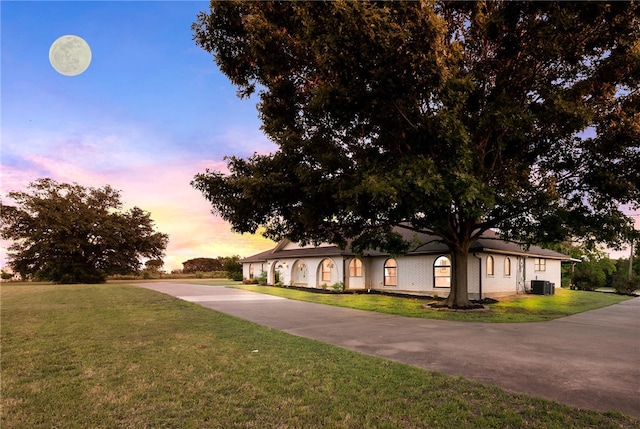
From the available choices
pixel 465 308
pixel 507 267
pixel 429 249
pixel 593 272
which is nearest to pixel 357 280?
pixel 429 249

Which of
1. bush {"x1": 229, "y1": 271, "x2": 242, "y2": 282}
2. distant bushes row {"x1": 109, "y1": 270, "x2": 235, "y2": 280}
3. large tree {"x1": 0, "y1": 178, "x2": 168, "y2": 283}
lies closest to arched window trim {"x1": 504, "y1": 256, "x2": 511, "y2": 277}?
bush {"x1": 229, "y1": 271, "x2": 242, "y2": 282}

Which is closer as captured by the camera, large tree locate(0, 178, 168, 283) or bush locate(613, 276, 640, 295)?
bush locate(613, 276, 640, 295)

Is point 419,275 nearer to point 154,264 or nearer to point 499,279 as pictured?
point 499,279

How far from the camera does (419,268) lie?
21609 mm

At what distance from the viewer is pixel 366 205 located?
468 inches

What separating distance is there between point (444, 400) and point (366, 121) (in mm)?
9788

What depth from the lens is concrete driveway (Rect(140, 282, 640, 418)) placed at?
212 inches

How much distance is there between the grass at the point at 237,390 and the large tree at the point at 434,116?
493cm

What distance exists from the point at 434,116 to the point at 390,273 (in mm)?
14636

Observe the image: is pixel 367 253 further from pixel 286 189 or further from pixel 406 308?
pixel 286 189

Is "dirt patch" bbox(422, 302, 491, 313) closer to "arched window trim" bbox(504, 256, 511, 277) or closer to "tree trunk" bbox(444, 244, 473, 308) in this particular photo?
"tree trunk" bbox(444, 244, 473, 308)

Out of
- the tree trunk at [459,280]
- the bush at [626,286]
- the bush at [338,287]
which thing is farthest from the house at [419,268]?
the bush at [626,286]

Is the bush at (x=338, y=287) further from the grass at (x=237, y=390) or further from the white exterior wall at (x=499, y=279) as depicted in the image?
the grass at (x=237, y=390)

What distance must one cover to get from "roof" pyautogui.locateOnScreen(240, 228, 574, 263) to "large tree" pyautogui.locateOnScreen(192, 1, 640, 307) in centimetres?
341
